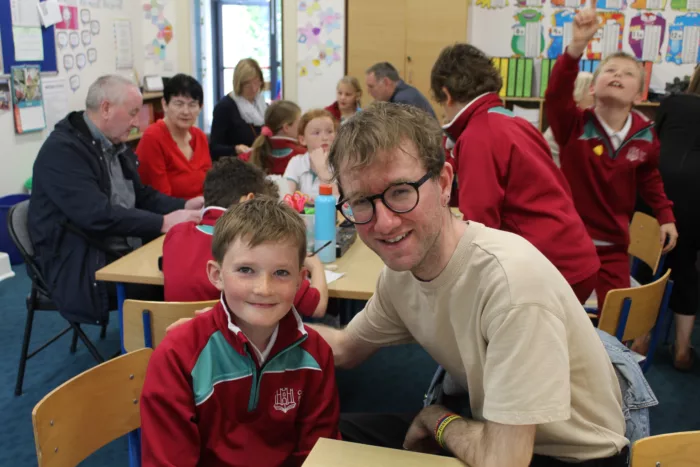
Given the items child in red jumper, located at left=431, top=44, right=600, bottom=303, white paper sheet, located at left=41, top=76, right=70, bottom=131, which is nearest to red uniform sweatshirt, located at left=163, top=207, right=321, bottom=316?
child in red jumper, located at left=431, top=44, right=600, bottom=303

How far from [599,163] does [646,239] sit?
560mm

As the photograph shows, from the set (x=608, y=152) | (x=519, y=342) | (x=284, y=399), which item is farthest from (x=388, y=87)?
(x=519, y=342)

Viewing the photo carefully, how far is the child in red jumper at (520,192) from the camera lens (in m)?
2.03

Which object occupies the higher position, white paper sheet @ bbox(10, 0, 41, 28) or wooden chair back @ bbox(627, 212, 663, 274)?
white paper sheet @ bbox(10, 0, 41, 28)

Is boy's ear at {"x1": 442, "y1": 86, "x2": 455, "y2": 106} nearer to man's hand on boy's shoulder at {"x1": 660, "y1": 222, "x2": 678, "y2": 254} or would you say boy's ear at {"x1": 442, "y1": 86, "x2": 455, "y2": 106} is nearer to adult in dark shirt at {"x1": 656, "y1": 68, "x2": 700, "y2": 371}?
man's hand on boy's shoulder at {"x1": 660, "y1": 222, "x2": 678, "y2": 254}

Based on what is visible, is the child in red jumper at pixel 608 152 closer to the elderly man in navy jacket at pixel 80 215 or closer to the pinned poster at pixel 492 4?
the elderly man in navy jacket at pixel 80 215

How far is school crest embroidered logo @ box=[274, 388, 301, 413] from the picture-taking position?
1450 mm

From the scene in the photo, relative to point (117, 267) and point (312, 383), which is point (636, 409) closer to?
point (312, 383)

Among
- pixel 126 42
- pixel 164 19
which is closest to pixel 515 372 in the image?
pixel 126 42

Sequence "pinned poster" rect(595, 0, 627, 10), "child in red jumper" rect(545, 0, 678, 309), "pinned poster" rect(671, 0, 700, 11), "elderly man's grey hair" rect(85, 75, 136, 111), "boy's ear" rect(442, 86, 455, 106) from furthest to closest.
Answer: "pinned poster" rect(595, 0, 627, 10) → "pinned poster" rect(671, 0, 700, 11) → "elderly man's grey hair" rect(85, 75, 136, 111) → "child in red jumper" rect(545, 0, 678, 309) → "boy's ear" rect(442, 86, 455, 106)

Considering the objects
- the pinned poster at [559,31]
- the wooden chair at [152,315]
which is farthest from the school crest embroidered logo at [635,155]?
the pinned poster at [559,31]

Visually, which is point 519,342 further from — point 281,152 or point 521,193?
point 281,152

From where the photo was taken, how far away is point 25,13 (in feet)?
A: 14.4

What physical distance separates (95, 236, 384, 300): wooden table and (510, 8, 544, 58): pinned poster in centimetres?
425
